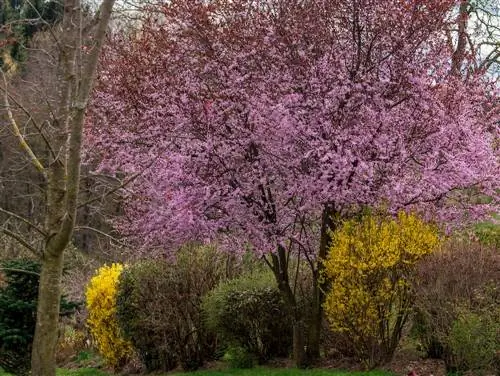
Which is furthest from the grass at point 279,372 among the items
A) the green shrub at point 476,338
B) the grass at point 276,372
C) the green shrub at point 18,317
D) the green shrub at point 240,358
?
the green shrub at point 18,317

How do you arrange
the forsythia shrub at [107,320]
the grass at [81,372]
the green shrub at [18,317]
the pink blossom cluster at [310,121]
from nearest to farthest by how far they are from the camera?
the pink blossom cluster at [310,121]
the green shrub at [18,317]
the forsythia shrub at [107,320]
the grass at [81,372]

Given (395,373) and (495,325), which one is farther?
(395,373)

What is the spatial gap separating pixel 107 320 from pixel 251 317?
A: 3027mm

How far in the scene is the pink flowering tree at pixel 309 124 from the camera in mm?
8078

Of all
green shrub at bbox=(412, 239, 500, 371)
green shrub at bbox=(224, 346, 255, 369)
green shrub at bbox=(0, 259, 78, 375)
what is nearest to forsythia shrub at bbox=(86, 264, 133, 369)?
green shrub at bbox=(0, 259, 78, 375)

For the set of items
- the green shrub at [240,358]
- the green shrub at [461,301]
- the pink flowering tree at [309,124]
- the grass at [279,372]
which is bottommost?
the grass at [279,372]

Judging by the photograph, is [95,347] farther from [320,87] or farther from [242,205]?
[320,87]

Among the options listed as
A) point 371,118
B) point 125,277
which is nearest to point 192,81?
point 371,118

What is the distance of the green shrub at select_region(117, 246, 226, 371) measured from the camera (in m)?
9.62

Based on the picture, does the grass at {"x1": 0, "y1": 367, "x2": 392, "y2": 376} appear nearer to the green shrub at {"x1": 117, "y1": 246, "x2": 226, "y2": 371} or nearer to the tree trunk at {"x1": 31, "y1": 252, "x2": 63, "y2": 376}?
the green shrub at {"x1": 117, "y1": 246, "x2": 226, "y2": 371}

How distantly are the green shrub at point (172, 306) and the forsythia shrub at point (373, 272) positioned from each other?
2.46m

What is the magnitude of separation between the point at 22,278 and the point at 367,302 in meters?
4.58

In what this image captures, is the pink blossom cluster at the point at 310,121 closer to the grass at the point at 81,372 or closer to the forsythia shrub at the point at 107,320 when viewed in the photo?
the forsythia shrub at the point at 107,320

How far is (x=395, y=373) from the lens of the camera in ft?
25.2
